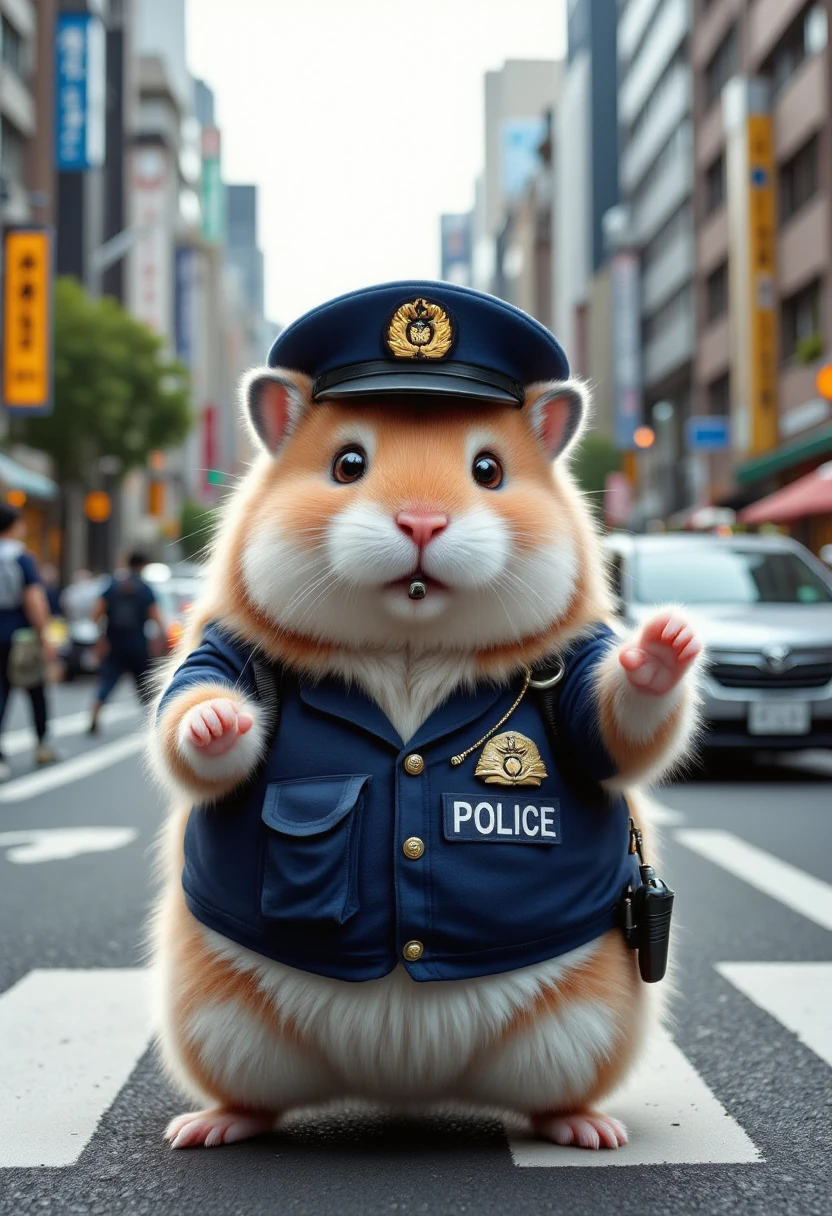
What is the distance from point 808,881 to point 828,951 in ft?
4.57

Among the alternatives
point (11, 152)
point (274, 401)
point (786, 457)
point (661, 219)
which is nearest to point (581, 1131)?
point (274, 401)

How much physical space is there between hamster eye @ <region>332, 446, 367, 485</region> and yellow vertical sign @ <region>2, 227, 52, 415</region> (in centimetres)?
3082

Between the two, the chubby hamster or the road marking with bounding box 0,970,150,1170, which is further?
the road marking with bounding box 0,970,150,1170

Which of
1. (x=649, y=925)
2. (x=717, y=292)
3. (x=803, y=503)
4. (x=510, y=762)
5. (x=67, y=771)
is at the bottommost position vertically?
(x=67, y=771)

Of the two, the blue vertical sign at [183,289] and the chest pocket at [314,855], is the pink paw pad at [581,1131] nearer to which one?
the chest pocket at [314,855]

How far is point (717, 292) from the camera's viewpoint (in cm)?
4481

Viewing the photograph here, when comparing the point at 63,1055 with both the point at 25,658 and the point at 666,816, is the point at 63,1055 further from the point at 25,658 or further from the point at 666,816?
the point at 25,658

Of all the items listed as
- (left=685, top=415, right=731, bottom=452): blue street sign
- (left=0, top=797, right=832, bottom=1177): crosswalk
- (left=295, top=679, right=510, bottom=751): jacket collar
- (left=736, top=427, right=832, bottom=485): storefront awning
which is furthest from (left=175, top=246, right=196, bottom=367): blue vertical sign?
(left=295, top=679, right=510, bottom=751): jacket collar

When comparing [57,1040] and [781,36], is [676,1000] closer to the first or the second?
[57,1040]

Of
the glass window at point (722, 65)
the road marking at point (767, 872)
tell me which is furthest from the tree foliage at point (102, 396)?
the road marking at point (767, 872)

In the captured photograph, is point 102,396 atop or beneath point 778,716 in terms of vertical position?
atop

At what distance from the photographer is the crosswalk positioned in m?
2.98

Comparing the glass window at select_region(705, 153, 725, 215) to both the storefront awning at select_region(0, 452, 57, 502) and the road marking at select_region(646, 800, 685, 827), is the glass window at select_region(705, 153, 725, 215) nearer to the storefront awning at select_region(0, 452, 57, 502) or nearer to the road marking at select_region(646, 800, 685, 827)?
the storefront awning at select_region(0, 452, 57, 502)

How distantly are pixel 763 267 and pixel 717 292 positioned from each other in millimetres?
10102
